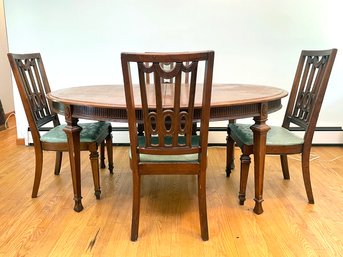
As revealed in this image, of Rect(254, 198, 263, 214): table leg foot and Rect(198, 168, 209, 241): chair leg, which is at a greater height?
Rect(198, 168, 209, 241): chair leg

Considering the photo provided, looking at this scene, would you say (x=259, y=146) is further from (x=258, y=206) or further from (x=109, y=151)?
(x=109, y=151)

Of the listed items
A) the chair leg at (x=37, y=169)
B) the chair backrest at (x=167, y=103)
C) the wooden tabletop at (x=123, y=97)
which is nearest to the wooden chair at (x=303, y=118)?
the wooden tabletop at (x=123, y=97)

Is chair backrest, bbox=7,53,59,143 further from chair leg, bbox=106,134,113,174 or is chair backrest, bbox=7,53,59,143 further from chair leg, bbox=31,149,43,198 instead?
chair leg, bbox=106,134,113,174

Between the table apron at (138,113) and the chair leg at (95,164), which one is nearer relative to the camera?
the table apron at (138,113)

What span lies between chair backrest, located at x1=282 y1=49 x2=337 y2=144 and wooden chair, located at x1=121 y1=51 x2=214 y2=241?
0.79 meters

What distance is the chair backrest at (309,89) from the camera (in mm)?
1789

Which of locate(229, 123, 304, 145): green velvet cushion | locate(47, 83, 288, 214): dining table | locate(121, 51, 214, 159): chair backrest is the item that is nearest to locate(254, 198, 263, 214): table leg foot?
locate(47, 83, 288, 214): dining table

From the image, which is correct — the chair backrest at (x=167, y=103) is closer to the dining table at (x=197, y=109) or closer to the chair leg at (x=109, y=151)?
the dining table at (x=197, y=109)

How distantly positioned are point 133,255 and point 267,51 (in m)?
2.33

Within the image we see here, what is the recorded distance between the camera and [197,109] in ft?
4.99

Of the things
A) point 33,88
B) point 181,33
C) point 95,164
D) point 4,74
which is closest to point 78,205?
point 95,164

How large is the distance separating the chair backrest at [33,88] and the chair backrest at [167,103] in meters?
0.77

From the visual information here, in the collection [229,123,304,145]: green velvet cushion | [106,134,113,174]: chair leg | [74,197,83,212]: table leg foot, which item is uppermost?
[229,123,304,145]: green velvet cushion

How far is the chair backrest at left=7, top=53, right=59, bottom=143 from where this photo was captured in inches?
73.0
